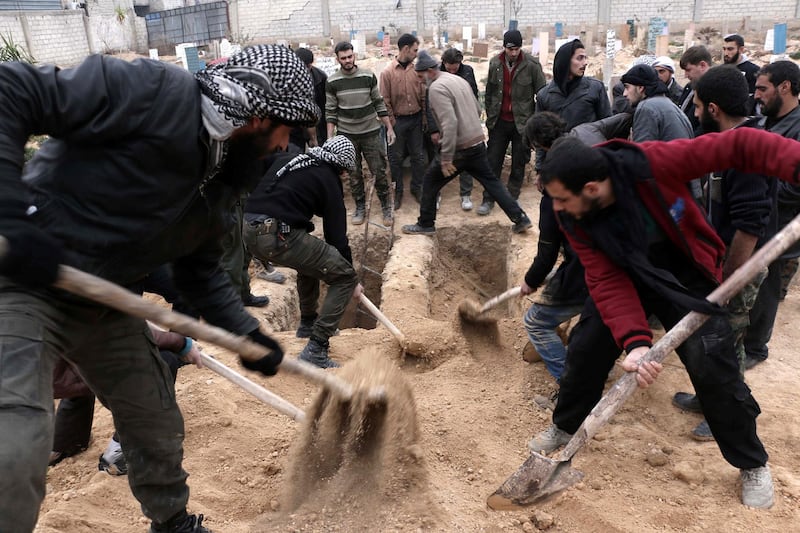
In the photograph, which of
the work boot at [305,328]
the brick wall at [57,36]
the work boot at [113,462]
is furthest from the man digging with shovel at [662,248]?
the brick wall at [57,36]

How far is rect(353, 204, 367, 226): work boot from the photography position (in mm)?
7703

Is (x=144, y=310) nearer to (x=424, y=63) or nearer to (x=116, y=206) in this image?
(x=116, y=206)

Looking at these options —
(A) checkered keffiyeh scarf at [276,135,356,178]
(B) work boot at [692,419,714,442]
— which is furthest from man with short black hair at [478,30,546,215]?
(B) work boot at [692,419,714,442]

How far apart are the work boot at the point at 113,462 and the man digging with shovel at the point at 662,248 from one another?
247 cm

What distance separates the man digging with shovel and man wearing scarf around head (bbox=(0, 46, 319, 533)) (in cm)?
128

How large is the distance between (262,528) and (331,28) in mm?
23748

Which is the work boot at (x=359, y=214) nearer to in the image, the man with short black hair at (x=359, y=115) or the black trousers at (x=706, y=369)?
the man with short black hair at (x=359, y=115)

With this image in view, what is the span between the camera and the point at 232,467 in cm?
340

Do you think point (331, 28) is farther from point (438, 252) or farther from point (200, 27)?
point (438, 252)

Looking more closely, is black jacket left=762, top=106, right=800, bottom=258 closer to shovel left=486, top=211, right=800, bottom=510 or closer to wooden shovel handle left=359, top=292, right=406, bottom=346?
shovel left=486, top=211, right=800, bottom=510

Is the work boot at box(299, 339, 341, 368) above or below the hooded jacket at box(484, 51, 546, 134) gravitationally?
below

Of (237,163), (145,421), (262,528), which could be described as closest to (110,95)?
(237,163)

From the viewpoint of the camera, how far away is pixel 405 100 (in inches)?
300

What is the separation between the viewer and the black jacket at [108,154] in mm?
1733
